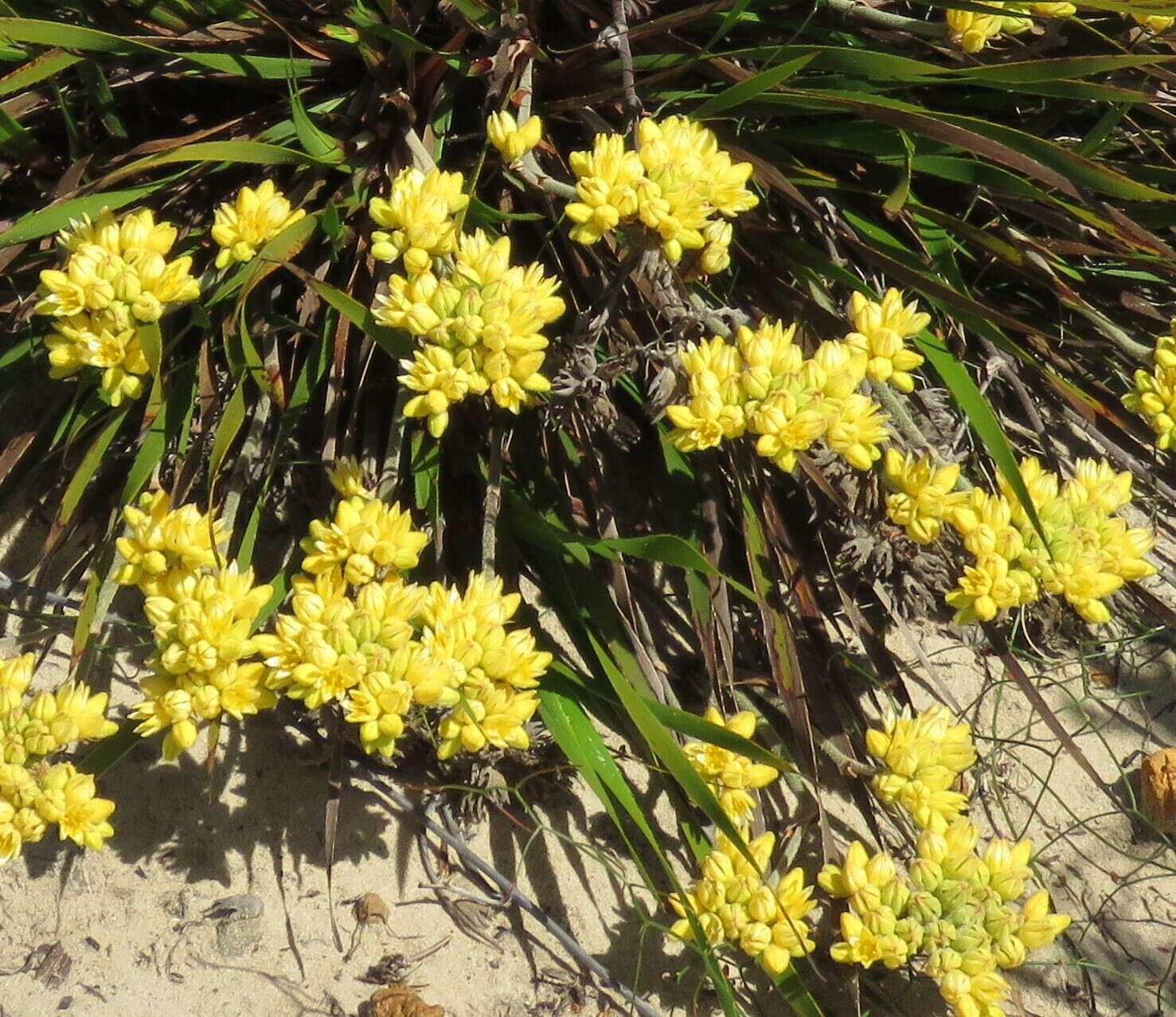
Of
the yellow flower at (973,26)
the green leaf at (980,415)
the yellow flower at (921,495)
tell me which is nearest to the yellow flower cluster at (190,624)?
the yellow flower at (921,495)

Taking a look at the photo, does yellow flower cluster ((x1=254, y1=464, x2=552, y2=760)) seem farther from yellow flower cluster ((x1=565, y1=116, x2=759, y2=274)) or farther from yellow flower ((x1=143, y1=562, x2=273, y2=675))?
yellow flower cluster ((x1=565, y1=116, x2=759, y2=274))

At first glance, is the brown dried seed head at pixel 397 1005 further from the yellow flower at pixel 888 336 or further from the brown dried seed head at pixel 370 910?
the yellow flower at pixel 888 336

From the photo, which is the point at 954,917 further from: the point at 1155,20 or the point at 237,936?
the point at 1155,20

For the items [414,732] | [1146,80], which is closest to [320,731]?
[414,732]

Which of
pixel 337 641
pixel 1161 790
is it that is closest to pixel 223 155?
pixel 337 641

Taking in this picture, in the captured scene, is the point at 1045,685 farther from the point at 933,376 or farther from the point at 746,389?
the point at 746,389
